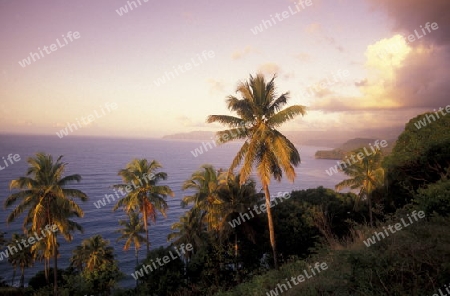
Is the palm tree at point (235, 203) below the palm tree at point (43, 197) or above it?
below

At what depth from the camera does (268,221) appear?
66.0 feet

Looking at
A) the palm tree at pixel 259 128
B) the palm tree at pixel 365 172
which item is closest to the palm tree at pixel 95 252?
the palm tree at pixel 259 128

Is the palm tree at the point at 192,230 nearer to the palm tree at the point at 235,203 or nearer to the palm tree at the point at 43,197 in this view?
the palm tree at the point at 235,203

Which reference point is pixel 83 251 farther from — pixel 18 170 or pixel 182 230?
pixel 18 170

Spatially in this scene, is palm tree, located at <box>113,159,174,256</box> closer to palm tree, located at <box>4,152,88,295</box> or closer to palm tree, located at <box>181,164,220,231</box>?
palm tree, located at <box>181,164,220,231</box>

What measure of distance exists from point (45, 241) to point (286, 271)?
20065mm

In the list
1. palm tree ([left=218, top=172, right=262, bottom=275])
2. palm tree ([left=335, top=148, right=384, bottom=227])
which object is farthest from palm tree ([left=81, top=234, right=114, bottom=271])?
palm tree ([left=335, top=148, right=384, bottom=227])

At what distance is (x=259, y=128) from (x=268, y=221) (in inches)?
352

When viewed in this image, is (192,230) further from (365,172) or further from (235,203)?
(365,172)

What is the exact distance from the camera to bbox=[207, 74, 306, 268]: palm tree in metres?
14.8

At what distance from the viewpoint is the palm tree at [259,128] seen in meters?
14.8

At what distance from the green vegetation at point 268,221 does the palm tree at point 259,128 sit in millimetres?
62

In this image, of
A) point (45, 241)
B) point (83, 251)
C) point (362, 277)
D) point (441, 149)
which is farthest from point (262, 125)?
point (83, 251)

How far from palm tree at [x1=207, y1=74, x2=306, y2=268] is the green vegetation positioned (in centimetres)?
6
